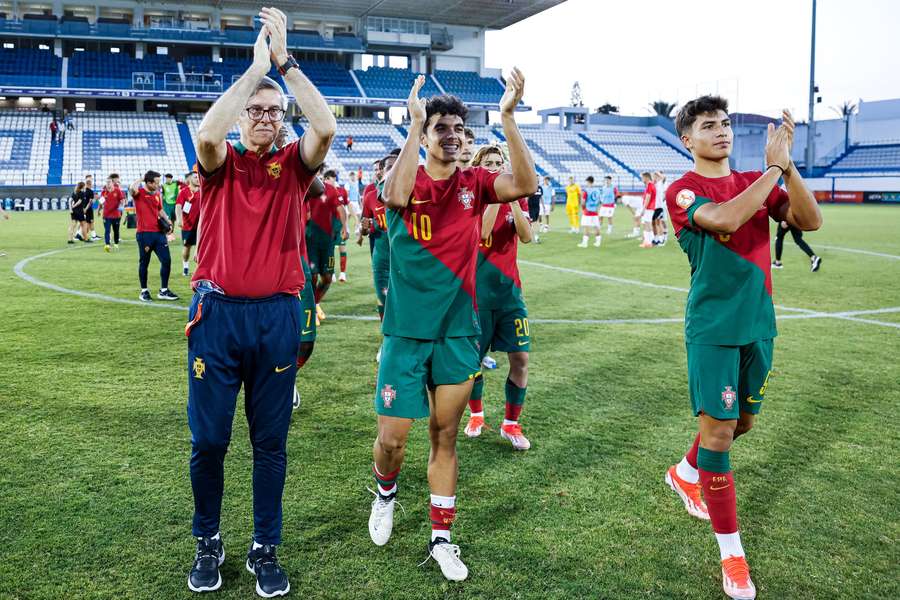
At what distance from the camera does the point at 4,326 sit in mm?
9328

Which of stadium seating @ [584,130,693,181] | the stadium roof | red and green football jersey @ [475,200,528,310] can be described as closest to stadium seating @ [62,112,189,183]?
the stadium roof

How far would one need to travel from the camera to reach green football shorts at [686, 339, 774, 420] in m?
3.45

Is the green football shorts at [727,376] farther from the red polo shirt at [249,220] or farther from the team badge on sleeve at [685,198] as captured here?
the red polo shirt at [249,220]

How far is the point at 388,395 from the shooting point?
3627 millimetres

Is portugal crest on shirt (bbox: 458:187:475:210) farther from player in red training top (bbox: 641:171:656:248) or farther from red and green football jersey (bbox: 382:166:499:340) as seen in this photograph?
player in red training top (bbox: 641:171:656:248)

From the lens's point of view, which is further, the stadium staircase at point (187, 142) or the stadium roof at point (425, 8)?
the stadium roof at point (425, 8)

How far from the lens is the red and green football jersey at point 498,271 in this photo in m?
5.50

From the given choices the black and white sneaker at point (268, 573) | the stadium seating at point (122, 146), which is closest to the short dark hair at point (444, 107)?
the black and white sneaker at point (268, 573)

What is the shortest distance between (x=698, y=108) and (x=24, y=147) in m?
49.3

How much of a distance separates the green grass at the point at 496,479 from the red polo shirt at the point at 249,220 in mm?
1510

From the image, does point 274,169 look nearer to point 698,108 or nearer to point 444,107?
point 444,107

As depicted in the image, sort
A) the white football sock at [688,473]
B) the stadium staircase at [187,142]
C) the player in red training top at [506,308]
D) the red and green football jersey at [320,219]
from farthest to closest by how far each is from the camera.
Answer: the stadium staircase at [187,142]
the red and green football jersey at [320,219]
the player in red training top at [506,308]
the white football sock at [688,473]

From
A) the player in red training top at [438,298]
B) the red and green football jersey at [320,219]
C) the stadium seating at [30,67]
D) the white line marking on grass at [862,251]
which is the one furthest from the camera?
the stadium seating at [30,67]

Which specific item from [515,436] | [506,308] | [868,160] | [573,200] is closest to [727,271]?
[506,308]
